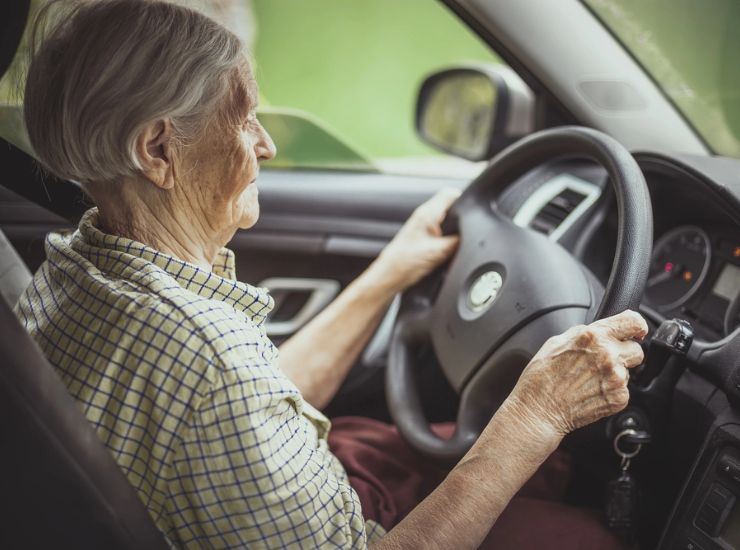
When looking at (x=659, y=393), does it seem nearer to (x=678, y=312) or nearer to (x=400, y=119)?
(x=678, y=312)

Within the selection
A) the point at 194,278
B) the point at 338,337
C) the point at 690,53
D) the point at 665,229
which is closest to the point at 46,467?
the point at 194,278

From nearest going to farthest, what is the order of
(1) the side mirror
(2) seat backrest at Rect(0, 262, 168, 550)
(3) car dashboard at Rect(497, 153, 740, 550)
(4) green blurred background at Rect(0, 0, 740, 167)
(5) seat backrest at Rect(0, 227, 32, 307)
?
(2) seat backrest at Rect(0, 262, 168, 550) → (3) car dashboard at Rect(497, 153, 740, 550) → (5) seat backrest at Rect(0, 227, 32, 307) → (1) the side mirror → (4) green blurred background at Rect(0, 0, 740, 167)

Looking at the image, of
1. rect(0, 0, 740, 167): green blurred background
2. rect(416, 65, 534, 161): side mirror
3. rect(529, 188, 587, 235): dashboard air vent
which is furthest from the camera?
rect(0, 0, 740, 167): green blurred background

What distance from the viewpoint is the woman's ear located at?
1055 mm

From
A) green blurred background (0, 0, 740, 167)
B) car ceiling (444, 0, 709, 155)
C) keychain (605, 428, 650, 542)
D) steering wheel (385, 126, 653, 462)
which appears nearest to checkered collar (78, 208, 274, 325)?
steering wheel (385, 126, 653, 462)

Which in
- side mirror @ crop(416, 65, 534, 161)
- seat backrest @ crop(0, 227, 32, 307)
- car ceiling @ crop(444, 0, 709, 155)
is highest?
car ceiling @ crop(444, 0, 709, 155)

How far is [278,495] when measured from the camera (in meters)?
0.95

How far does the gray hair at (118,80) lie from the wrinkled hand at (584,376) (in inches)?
21.3

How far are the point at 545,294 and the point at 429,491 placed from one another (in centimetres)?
40

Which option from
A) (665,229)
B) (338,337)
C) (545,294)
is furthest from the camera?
(338,337)

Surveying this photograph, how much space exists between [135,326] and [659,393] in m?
0.74

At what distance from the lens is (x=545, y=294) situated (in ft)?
4.34

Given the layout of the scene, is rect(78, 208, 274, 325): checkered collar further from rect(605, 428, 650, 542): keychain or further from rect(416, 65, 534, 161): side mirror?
rect(416, 65, 534, 161): side mirror

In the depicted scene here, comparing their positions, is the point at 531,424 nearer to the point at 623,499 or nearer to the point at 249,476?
the point at 623,499
